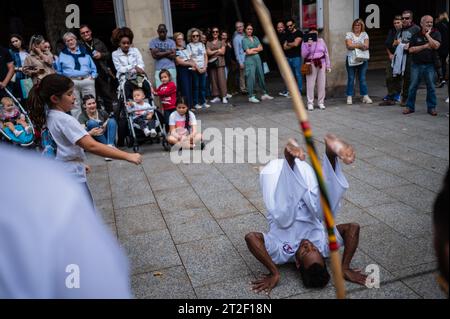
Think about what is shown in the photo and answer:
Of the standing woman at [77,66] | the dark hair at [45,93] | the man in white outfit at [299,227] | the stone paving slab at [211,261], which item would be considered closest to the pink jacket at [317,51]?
the standing woman at [77,66]

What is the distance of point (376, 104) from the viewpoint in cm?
969

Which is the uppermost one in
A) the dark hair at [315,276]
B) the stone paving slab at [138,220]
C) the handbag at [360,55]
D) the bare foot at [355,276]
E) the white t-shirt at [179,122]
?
the handbag at [360,55]

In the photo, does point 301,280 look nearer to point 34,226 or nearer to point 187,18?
point 34,226

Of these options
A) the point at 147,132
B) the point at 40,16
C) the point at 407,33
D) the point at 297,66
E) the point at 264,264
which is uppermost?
the point at 40,16

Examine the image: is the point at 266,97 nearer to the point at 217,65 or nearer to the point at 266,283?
the point at 217,65

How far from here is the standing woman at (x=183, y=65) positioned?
956 cm

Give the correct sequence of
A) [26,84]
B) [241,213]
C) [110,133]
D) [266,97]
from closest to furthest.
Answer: [241,213] → [110,133] → [26,84] → [266,97]

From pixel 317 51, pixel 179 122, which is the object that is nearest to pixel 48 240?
pixel 179 122

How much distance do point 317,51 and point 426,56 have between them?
2.16m

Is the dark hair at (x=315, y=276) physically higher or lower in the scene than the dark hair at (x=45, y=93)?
lower

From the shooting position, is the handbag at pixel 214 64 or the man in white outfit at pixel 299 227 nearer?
the man in white outfit at pixel 299 227

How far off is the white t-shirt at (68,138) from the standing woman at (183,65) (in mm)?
6195

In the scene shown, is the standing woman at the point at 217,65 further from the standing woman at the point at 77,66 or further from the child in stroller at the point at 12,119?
the child in stroller at the point at 12,119

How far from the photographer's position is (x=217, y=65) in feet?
35.2
